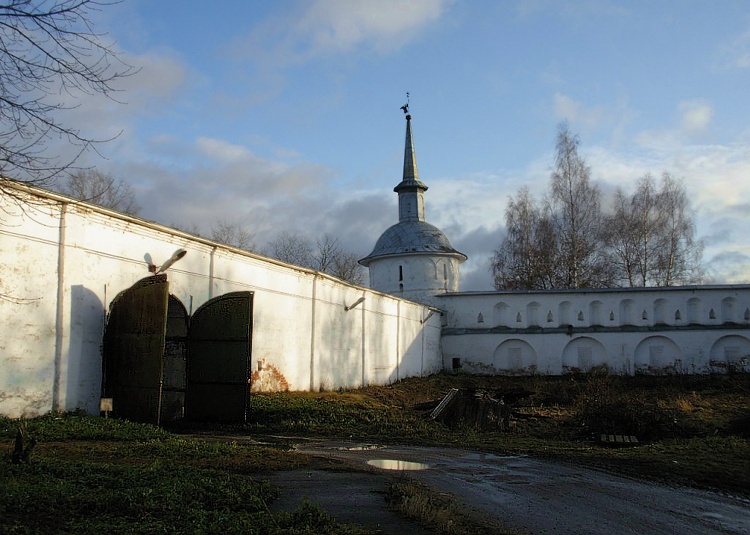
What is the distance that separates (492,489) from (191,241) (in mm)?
10253

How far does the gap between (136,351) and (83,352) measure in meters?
0.92

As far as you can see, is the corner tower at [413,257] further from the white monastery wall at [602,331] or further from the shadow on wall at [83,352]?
the shadow on wall at [83,352]

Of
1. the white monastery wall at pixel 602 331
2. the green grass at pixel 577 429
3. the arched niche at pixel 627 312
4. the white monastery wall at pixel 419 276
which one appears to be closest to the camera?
the green grass at pixel 577 429

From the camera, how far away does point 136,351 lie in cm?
1261

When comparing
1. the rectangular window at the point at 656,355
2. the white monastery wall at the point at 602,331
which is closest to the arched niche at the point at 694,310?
the white monastery wall at the point at 602,331

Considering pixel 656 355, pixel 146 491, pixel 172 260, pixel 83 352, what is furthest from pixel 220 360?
pixel 656 355

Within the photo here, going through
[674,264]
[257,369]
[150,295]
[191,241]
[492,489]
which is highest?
[674,264]

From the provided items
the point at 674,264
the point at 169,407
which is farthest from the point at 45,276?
the point at 674,264

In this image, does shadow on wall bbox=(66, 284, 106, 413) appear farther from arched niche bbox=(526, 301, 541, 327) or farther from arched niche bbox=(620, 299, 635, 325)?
arched niche bbox=(620, 299, 635, 325)

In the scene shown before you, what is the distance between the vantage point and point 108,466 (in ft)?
23.9

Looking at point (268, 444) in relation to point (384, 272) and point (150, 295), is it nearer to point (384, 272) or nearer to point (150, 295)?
point (150, 295)

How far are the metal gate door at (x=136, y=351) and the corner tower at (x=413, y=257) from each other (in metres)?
24.7

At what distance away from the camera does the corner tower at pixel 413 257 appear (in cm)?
3772

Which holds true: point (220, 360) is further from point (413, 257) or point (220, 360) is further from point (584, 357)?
point (413, 257)
